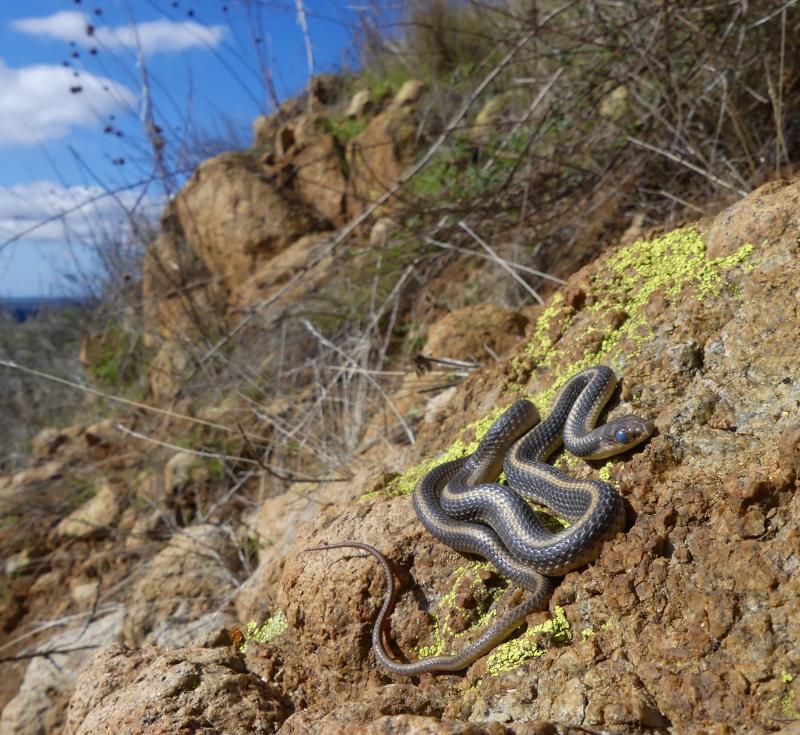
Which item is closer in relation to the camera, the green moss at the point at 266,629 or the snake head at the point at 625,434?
the snake head at the point at 625,434

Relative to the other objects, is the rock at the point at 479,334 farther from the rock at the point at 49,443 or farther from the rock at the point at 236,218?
the rock at the point at 49,443

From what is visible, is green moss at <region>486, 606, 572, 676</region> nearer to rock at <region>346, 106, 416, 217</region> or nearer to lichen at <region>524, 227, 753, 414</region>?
lichen at <region>524, 227, 753, 414</region>

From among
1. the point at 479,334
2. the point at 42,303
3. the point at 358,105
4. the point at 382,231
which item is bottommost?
the point at 479,334

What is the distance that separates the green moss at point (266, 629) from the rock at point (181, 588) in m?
1.66

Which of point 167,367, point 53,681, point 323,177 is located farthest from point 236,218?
point 53,681

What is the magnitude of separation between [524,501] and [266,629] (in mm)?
1617

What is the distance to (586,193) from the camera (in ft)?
23.0

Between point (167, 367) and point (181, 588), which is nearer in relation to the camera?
point (181, 588)

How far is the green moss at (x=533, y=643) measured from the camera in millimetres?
2586

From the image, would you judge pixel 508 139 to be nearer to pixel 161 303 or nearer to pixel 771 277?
pixel 771 277

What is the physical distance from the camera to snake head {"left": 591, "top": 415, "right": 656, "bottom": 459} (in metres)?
2.94

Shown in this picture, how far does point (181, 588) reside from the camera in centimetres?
563

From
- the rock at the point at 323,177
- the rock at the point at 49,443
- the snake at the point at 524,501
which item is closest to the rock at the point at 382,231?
the rock at the point at 323,177

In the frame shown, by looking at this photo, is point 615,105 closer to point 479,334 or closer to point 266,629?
point 479,334
